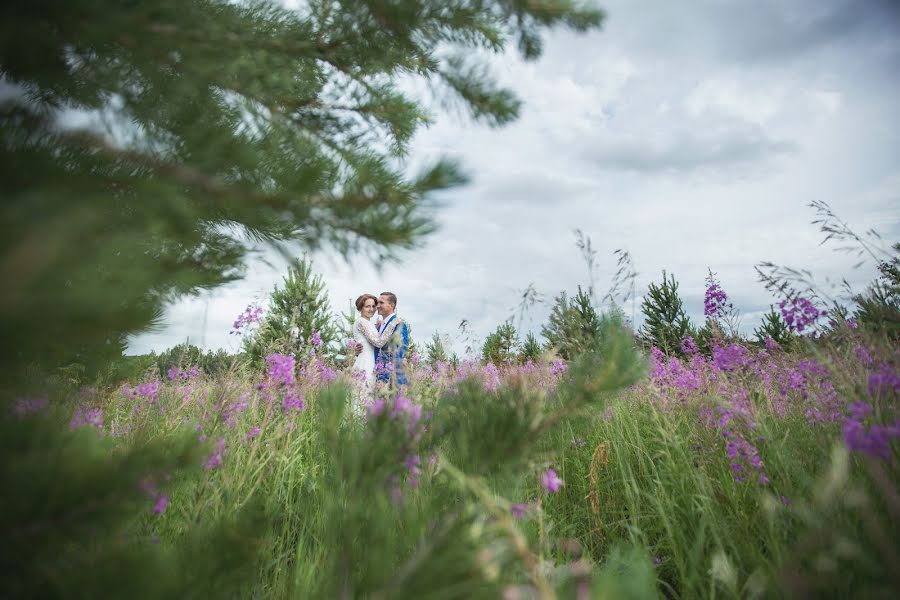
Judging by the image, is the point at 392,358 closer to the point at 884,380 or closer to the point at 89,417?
the point at 89,417

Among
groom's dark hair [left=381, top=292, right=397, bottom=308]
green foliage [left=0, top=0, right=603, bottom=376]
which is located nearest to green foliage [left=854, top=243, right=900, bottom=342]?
green foliage [left=0, top=0, right=603, bottom=376]

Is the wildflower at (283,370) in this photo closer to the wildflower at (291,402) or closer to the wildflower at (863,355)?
the wildflower at (291,402)

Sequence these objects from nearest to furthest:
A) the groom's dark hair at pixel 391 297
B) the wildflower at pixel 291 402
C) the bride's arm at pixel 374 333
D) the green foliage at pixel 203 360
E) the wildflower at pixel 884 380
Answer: the wildflower at pixel 884 380 → the wildflower at pixel 291 402 → the green foliage at pixel 203 360 → the bride's arm at pixel 374 333 → the groom's dark hair at pixel 391 297

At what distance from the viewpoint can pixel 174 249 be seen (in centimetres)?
128

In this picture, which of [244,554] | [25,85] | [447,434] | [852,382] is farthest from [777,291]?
[25,85]

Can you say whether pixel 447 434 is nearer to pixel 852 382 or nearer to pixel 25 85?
pixel 25 85

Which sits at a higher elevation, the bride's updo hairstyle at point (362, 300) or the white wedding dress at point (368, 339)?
the bride's updo hairstyle at point (362, 300)

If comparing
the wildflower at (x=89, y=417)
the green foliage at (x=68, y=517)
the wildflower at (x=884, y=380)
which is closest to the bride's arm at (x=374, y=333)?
the wildflower at (x=89, y=417)

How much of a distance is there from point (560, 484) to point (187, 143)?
238 centimetres

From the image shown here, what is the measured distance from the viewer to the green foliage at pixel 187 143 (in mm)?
669

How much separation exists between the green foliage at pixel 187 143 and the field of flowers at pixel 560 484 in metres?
0.48

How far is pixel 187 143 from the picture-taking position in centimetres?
111

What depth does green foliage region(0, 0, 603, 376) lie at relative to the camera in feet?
2.19

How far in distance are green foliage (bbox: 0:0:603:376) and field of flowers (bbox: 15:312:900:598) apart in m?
0.48
